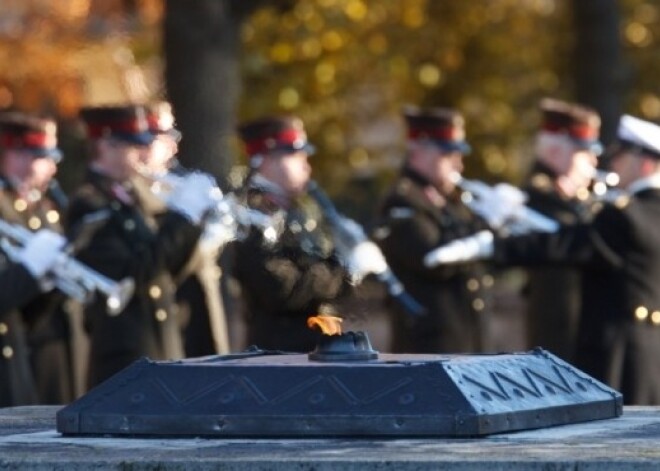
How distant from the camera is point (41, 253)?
10820 mm

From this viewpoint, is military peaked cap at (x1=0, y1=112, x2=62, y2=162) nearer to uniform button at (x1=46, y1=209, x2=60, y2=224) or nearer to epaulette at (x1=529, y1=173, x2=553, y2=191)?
uniform button at (x1=46, y1=209, x2=60, y2=224)

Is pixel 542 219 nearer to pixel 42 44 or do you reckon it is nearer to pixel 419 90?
pixel 419 90

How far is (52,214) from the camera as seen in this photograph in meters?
12.1

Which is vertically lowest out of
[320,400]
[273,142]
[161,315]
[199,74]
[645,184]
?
[320,400]

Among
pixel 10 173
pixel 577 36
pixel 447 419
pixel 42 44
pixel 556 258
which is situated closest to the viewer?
pixel 447 419

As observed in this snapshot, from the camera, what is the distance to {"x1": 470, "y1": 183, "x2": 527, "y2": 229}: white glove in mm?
12578

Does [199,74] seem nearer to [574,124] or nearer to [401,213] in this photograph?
[401,213]

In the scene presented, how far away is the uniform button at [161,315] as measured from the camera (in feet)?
36.8

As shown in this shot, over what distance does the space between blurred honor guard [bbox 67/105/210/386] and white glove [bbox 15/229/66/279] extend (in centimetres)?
21

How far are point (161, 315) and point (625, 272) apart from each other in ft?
6.75

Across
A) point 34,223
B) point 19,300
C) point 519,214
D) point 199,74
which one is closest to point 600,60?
point 519,214

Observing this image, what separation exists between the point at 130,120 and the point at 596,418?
552 centimetres

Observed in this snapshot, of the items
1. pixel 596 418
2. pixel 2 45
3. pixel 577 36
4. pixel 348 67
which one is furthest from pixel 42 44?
pixel 596 418

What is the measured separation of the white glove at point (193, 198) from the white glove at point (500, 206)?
1860 millimetres
